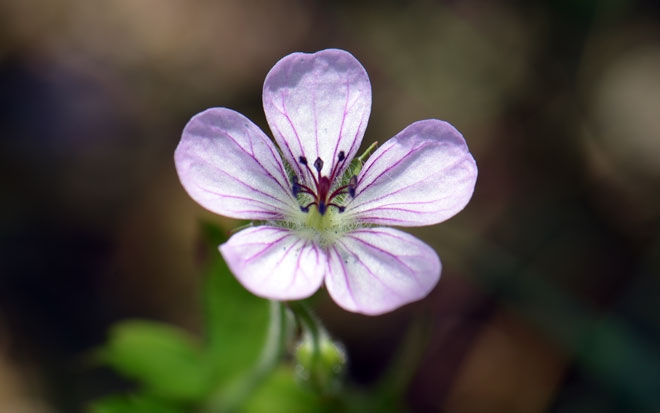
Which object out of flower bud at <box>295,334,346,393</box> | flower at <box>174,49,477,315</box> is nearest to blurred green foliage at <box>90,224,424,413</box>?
flower bud at <box>295,334,346,393</box>

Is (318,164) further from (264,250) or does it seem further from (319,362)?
(319,362)

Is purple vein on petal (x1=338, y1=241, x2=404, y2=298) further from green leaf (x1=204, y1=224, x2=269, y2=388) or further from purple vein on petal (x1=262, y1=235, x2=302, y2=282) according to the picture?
green leaf (x1=204, y1=224, x2=269, y2=388)

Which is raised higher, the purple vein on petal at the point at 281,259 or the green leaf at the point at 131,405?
the purple vein on petal at the point at 281,259

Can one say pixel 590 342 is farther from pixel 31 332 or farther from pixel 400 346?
pixel 31 332

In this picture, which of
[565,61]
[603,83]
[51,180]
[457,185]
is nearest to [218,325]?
[457,185]

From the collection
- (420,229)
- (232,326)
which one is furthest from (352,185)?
(420,229)

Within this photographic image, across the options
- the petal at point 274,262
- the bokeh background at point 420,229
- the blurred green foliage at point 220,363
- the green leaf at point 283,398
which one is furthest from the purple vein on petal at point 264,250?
the bokeh background at point 420,229

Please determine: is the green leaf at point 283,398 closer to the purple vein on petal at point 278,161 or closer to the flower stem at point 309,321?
the flower stem at point 309,321
